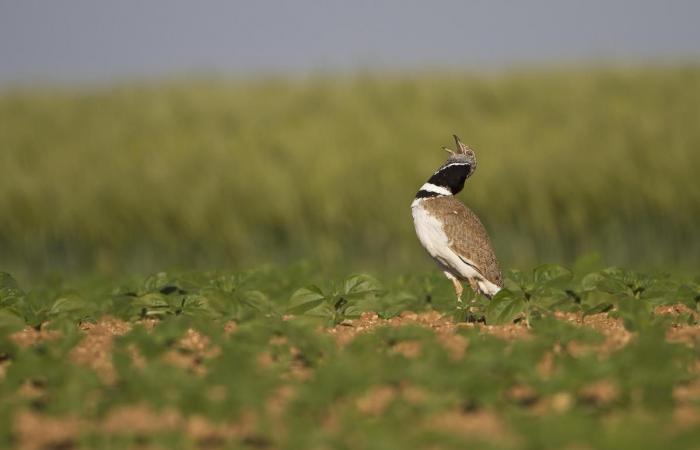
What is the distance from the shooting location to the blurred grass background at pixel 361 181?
11672 millimetres

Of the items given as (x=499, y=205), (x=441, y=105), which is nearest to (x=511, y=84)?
(x=441, y=105)

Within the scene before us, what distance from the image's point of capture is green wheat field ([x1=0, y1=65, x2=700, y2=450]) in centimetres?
373

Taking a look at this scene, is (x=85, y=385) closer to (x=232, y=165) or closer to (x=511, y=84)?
(x=232, y=165)

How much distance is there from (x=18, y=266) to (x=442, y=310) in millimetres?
7697

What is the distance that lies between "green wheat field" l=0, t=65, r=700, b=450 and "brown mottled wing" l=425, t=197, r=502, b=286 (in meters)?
0.16

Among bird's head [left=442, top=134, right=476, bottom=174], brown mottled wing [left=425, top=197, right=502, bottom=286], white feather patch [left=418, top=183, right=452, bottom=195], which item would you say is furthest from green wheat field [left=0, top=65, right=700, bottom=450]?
bird's head [left=442, top=134, right=476, bottom=174]

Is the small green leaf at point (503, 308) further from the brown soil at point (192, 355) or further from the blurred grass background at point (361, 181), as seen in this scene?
the blurred grass background at point (361, 181)

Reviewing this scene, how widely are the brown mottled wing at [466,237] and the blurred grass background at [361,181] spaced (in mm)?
4842

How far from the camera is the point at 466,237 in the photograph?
21.0 feet

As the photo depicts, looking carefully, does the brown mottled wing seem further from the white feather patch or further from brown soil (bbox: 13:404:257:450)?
brown soil (bbox: 13:404:257:450)

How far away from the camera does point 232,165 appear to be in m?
12.5

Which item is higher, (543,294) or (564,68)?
(564,68)

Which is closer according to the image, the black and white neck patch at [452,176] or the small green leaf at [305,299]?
the small green leaf at [305,299]

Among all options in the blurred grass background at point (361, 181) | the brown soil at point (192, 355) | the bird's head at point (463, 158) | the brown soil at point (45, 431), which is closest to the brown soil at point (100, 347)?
the brown soil at point (192, 355)
